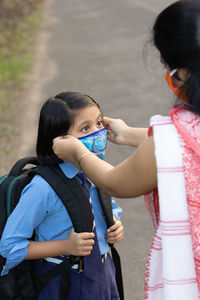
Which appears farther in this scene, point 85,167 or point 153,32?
point 85,167

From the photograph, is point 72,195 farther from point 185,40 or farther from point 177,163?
point 185,40

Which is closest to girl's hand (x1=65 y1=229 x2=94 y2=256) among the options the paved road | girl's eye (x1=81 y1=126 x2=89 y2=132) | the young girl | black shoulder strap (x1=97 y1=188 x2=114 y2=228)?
the young girl

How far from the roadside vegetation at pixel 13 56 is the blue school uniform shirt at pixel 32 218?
2.86 m

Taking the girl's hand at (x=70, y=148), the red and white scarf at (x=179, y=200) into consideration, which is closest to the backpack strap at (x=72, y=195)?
the girl's hand at (x=70, y=148)

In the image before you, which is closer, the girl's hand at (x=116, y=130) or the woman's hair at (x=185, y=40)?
the woman's hair at (x=185, y=40)

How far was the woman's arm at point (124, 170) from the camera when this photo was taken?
1.76 metres

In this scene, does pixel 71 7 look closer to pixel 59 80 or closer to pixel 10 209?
pixel 59 80

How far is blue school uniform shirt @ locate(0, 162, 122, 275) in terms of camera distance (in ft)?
7.41

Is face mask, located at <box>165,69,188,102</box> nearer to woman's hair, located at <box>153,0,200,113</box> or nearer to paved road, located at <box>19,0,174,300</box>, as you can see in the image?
woman's hair, located at <box>153,0,200,113</box>

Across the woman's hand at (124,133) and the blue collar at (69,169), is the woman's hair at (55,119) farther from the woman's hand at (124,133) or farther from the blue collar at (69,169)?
the woman's hand at (124,133)

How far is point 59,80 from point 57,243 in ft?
18.6

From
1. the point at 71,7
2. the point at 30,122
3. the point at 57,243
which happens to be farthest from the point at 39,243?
the point at 71,7

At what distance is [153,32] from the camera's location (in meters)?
1.86

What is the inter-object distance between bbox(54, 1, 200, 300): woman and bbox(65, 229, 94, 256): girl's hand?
478mm
